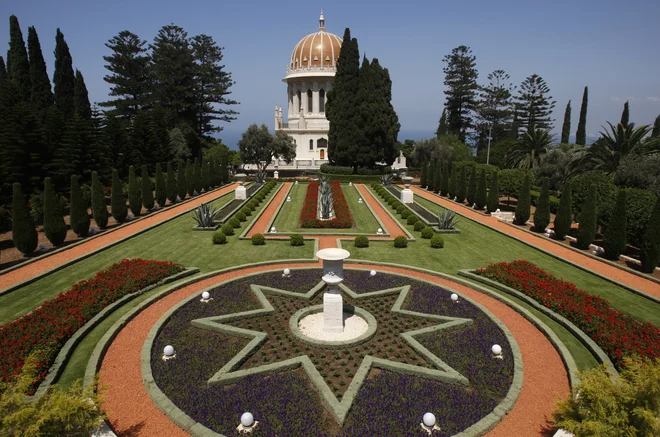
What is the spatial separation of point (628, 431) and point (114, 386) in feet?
31.1

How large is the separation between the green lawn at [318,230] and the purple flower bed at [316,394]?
12.6m

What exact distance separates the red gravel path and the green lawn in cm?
1151

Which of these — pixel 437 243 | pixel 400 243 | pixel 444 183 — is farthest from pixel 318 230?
pixel 444 183

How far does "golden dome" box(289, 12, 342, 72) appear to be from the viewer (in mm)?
83275

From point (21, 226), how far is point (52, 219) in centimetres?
177

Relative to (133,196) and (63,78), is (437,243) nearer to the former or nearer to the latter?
(133,196)

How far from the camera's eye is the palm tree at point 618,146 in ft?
86.0

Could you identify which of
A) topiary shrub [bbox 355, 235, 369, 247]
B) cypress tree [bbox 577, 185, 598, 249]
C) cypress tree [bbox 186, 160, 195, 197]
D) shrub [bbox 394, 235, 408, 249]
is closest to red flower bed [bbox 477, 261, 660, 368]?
Result: shrub [bbox 394, 235, 408, 249]

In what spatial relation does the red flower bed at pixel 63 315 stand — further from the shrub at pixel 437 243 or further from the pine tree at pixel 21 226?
the shrub at pixel 437 243

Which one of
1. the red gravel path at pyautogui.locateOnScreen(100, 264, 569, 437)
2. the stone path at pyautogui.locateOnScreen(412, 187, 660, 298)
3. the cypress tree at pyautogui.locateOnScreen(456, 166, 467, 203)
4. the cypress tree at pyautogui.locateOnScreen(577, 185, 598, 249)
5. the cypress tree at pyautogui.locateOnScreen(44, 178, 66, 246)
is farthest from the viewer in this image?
the cypress tree at pyautogui.locateOnScreen(456, 166, 467, 203)

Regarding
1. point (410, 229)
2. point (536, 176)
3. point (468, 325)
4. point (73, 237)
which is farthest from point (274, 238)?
point (536, 176)

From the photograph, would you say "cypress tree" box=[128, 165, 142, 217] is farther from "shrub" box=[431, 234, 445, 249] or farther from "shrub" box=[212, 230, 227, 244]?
"shrub" box=[431, 234, 445, 249]

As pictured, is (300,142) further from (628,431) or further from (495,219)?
(628,431)

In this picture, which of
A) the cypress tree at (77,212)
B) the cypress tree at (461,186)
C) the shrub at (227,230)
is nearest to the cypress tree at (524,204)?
the cypress tree at (461,186)
